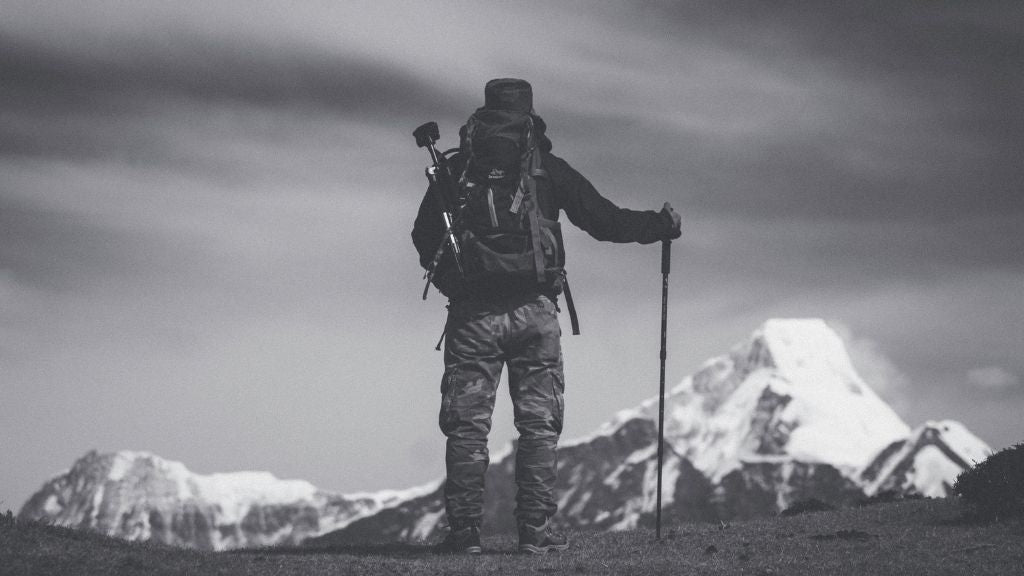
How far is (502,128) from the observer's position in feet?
49.3

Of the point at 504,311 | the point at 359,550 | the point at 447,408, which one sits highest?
the point at 504,311

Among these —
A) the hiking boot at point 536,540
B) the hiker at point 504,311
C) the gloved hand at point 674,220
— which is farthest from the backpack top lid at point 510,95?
the hiking boot at point 536,540

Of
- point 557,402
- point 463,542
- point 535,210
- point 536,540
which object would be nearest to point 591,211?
point 535,210

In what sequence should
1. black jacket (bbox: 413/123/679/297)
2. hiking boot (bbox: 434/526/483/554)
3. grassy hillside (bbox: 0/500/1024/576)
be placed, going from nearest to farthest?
grassy hillside (bbox: 0/500/1024/576)
hiking boot (bbox: 434/526/483/554)
black jacket (bbox: 413/123/679/297)

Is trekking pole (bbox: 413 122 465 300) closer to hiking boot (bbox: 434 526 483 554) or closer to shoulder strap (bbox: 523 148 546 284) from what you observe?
shoulder strap (bbox: 523 148 546 284)

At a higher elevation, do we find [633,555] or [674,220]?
[674,220]

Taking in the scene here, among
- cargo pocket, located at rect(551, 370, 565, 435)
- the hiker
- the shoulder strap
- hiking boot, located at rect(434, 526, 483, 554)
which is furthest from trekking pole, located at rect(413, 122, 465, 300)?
hiking boot, located at rect(434, 526, 483, 554)

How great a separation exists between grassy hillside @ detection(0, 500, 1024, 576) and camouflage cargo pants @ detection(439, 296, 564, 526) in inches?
29.2

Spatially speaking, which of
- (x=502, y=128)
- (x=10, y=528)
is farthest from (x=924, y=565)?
(x=10, y=528)

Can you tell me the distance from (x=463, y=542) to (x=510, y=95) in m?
5.46

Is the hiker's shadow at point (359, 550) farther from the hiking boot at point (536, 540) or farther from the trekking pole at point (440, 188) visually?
the trekking pole at point (440, 188)

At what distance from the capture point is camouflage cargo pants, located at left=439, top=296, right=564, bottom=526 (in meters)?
14.9

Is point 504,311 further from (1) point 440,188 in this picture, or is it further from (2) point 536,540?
(2) point 536,540

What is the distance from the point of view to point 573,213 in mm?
15516
